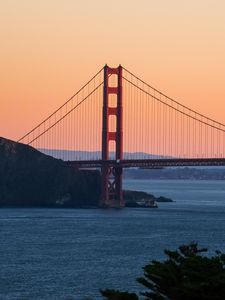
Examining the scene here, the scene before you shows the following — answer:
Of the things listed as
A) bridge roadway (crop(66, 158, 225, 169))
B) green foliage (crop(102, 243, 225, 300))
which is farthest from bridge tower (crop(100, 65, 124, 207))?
green foliage (crop(102, 243, 225, 300))

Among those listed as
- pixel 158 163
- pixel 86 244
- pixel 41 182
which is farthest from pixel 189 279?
pixel 41 182

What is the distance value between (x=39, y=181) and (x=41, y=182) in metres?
0.20

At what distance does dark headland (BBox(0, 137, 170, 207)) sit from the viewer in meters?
85.4

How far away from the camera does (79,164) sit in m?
79.9

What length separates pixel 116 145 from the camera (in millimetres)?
75750

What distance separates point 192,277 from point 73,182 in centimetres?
6763

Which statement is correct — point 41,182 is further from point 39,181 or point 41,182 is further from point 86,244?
point 86,244

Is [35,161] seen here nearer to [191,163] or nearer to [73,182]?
[73,182]

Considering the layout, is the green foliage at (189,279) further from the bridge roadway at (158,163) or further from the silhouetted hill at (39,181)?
the silhouetted hill at (39,181)

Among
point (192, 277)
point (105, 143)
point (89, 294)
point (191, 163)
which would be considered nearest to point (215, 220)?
point (191, 163)

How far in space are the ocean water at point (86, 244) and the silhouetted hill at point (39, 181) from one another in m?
7.10

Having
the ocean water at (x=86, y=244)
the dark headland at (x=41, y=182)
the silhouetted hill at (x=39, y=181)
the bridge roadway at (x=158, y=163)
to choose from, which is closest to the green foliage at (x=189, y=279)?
the ocean water at (x=86, y=244)

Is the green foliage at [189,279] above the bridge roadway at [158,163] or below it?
below

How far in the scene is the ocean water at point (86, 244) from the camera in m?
33.9
